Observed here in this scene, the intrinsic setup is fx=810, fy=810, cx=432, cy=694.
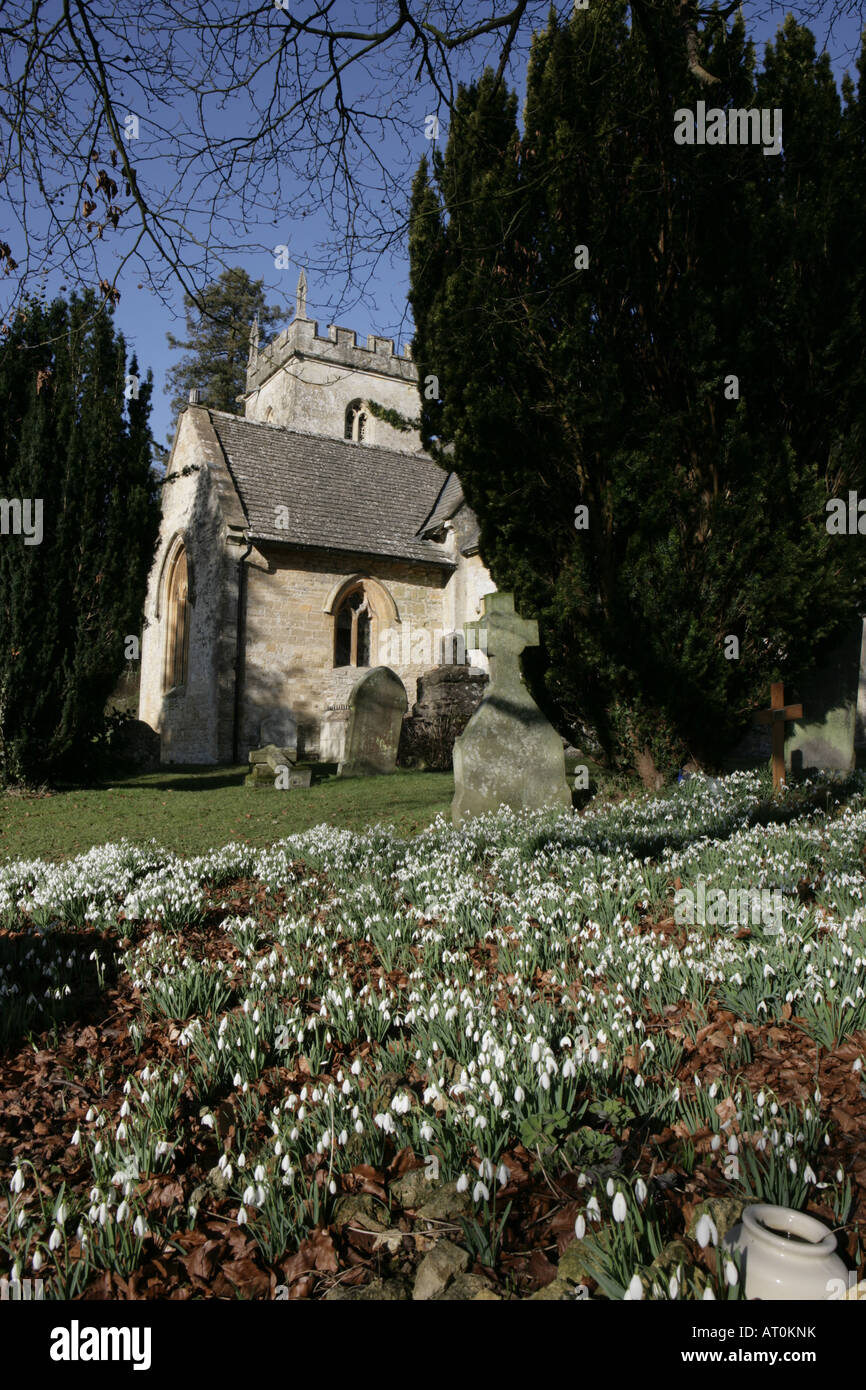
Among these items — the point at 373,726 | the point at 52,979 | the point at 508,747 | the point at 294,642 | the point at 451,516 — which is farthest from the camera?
the point at 451,516

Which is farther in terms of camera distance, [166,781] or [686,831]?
[166,781]

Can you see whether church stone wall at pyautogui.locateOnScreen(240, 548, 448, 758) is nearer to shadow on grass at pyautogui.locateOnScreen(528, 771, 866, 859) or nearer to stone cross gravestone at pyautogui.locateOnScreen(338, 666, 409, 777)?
stone cross gravestone at pyautogui.locateOnScreen(338, 666, 409, 777)

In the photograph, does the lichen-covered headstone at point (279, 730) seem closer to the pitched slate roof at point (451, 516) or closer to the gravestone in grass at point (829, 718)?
the pitched slate roof at point (451, 516)

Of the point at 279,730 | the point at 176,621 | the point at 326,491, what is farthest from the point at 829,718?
the point at 176,621

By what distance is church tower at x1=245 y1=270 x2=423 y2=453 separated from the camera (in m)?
32.9

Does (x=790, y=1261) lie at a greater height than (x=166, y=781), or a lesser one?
greater

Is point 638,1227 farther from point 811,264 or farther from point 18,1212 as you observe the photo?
point 811,264

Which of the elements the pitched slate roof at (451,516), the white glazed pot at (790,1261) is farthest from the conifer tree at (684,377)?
the pitched slate roof at (451,516)

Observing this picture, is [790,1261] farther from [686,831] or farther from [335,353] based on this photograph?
[335,353]

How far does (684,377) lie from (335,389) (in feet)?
93.1

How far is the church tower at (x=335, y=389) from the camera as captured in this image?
32.9m

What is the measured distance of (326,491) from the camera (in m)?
21.0

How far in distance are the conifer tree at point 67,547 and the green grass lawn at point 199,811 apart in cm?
118
